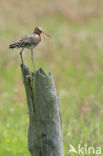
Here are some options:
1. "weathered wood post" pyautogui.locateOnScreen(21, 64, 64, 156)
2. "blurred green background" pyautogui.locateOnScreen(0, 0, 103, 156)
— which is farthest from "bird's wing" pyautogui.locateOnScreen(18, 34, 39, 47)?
"blurred green background" pyautogui.locateOnScreen(0, 0, 103, 156)

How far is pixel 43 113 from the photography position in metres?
5.88

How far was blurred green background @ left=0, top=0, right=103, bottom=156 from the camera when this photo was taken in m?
9.20

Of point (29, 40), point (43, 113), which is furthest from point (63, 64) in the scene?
point (43, 113)

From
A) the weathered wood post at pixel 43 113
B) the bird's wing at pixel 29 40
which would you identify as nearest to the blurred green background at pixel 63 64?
the weathered wood post at pixel 43 113

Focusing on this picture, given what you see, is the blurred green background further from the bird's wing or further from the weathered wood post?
the bird's wing

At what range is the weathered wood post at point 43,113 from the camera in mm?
5824

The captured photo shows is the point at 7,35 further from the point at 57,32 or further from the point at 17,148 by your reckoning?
the point at 17,148

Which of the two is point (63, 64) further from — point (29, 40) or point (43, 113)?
point (43, 113)

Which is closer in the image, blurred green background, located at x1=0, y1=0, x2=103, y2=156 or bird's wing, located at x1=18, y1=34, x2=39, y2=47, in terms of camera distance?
bird's wing, located at x1=18, y1=34, x2=39, y2=47

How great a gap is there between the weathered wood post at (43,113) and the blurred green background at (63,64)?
1.63 meters

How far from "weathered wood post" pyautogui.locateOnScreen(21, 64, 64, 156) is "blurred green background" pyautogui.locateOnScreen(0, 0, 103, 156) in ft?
5.35

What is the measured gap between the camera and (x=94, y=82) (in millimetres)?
14711

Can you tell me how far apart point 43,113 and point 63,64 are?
10.4 metres

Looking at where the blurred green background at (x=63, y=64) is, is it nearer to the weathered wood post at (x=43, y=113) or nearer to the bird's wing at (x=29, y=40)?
the weathered wood post at (x=43, y=113)
